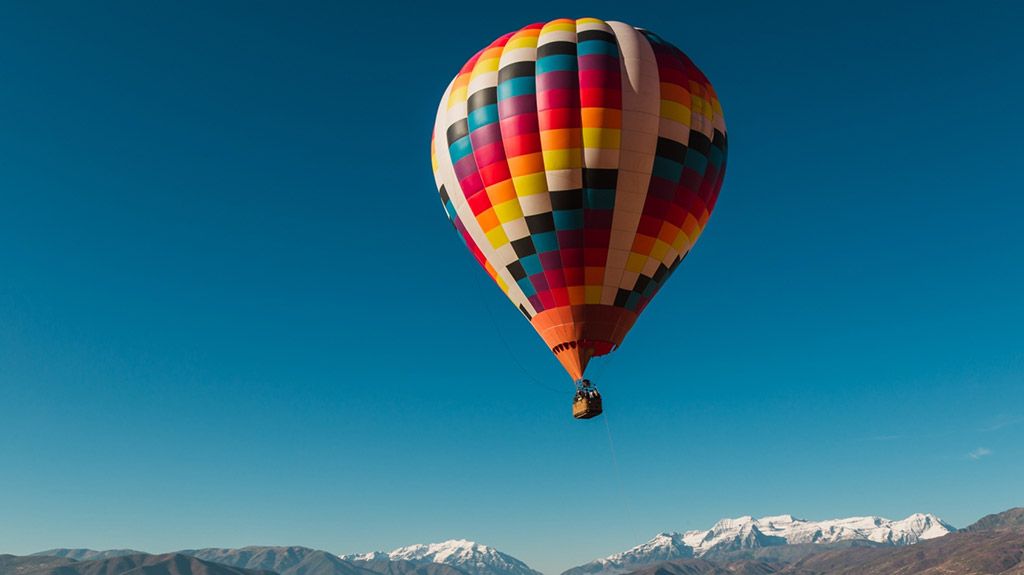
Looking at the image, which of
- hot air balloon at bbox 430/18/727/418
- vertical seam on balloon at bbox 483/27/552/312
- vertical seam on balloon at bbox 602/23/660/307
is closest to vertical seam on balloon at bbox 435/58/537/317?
hot air balloon at bbox 430/18/727/418

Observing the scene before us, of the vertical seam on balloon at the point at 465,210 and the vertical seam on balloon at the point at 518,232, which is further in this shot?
the vertical seam on balloon at the point at 465,210

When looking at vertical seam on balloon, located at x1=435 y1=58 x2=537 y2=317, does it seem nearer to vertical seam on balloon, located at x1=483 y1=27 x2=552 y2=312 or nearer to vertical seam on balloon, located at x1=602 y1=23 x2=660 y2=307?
vertical seam on balloon, located at x1=483 y1=27 x2=552 y2=312

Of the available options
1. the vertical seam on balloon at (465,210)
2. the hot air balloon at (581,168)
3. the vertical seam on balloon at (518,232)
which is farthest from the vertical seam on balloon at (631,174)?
the vertical seam on balloon at (465,210)

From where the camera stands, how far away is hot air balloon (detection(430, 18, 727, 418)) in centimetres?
3856

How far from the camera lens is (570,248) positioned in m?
38.8

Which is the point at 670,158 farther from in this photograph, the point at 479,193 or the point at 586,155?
the point at 479,193

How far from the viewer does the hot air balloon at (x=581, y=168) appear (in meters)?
38.6

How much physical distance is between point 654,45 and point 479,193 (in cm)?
1224

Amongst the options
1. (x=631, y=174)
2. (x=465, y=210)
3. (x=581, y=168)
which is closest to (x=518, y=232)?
(x=465, y=210)

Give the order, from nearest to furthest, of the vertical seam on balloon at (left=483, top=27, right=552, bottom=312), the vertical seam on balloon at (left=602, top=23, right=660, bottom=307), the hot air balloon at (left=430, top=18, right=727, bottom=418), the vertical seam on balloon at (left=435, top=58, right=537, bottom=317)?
the hot air balloon at (left=430, top=18, right=727, bottom=418) < the vertical seam on balloon at (left=602, top=23, right=660, bottom=307) < the vertical seam on balloon at (left=483, top=27, right=552, bottom=312) < the vertical seam on balloon at (left=435, top=58, right=537, bottom=317)

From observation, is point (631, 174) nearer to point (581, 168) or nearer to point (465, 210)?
point (581, 168)

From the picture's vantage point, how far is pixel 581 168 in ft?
126

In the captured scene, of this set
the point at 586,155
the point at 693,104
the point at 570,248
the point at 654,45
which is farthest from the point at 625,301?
the point at 654,45

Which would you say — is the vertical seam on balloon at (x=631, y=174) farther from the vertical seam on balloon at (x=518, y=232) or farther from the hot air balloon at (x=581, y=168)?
the vertical seam on balloon at (x=518, y=232)
